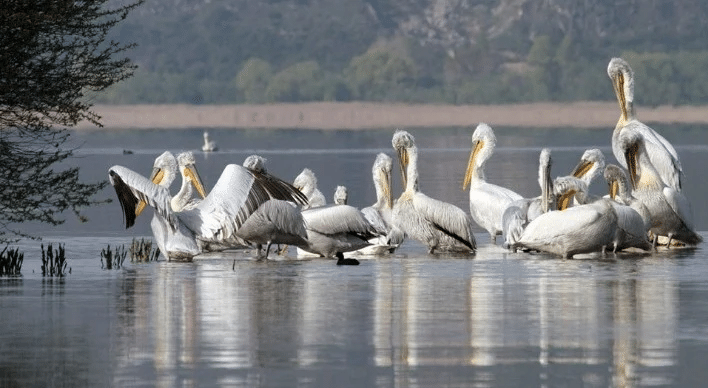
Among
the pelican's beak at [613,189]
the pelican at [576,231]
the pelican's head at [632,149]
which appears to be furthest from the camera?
the pelican's beak at [613,189]

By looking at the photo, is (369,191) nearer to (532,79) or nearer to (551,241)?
(551,241)

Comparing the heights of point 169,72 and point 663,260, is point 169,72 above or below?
above

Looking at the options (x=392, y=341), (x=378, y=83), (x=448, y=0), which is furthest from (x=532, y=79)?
(x=392, y=341)

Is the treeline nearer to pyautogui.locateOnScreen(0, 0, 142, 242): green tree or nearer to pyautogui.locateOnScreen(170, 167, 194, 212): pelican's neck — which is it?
pyautogui.locateOnScreen(170, 167, 194, 212): pelican's neck

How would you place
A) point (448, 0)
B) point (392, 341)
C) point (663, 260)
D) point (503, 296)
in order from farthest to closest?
1. point (448, 0)
2. point (663, 260)
3. point (503, 296)
4. point (392, 341)

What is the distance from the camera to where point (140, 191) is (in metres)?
16.7

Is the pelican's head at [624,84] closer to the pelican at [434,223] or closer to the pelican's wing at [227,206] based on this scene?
the pelican at [434,223]

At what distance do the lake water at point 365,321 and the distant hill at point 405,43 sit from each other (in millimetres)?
85843

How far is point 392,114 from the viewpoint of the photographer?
326ft

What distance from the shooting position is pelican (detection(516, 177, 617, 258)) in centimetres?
1638

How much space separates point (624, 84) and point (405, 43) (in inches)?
Result: 4072

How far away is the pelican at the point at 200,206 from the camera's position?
16594 mm

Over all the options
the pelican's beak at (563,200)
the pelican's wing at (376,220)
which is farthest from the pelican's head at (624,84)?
the pelican's wing at (376,220)

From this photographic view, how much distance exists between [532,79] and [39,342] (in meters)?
97.4
